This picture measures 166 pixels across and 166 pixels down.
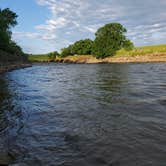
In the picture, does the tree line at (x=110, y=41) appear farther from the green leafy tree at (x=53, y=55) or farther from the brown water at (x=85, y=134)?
the brown water at (x=85, y=134)

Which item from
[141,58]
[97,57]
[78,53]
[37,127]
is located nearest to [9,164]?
[37,127]

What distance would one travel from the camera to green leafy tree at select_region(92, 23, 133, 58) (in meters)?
98.7

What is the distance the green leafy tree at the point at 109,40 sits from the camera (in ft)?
324

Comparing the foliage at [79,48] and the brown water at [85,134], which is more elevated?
the foliage at [79,48]

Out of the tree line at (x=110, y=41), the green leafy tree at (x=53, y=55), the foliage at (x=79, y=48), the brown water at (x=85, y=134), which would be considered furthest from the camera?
the green leafy tree at (x=53, y=55)

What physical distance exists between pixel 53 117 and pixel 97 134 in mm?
3449

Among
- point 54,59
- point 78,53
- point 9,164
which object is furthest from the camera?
point 54,59

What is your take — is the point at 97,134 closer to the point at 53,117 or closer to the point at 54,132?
the point at 54,132

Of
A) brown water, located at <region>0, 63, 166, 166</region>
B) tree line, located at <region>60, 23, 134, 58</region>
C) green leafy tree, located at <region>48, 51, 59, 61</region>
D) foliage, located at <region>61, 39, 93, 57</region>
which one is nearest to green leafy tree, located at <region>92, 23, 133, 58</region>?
tree line, located at <region>60, 23, 134, 58</region>

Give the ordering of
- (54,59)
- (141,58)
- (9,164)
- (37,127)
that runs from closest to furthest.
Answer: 1. (9,164)
2. (37,127)
3. (141,58)
4. (54,59)

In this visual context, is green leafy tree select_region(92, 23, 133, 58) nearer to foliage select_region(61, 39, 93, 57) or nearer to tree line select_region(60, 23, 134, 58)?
tree line select_region(60, 23, 134, 58)

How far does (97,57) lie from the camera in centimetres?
10081

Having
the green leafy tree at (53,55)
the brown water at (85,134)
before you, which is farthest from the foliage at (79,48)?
the brown water at (85,134)

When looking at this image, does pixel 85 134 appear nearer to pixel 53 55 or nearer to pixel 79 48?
pixel 79 48
